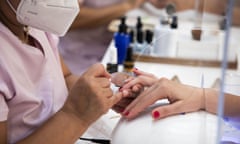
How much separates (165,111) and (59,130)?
0.71ft

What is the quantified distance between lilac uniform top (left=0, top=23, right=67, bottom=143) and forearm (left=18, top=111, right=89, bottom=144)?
54 mm

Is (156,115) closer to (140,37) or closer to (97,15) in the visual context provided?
(140,37)

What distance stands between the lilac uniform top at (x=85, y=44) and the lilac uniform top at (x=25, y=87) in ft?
3.20

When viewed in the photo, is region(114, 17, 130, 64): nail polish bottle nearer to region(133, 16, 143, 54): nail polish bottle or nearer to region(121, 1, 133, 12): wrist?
region(133, 16, 143, 54): nail polish bottle

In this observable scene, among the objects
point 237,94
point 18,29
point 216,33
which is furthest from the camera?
point 216,33

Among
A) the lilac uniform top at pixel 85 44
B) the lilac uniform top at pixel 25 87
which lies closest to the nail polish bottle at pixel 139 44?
the lilac uniform top at pixel 85 44

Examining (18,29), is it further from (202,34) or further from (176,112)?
(202,34)

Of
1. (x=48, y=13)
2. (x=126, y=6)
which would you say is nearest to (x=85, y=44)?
Answer: (x=126, y=6)

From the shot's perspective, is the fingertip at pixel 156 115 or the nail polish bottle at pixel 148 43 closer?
the fingertip at pixel 156 115

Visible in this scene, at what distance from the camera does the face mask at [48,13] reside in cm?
81

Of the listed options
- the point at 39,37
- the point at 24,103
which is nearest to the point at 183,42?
the point at 39,37

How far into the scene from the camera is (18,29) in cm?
88

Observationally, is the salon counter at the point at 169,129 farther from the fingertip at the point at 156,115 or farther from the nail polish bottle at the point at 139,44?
the nail polish bottle at the point at 139,44

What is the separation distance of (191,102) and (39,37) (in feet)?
1.37
